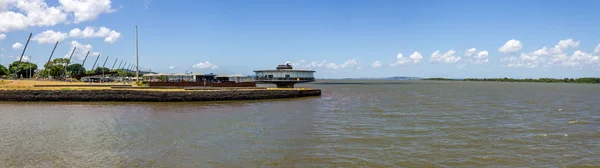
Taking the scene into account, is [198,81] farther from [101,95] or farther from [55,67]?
[55,67]

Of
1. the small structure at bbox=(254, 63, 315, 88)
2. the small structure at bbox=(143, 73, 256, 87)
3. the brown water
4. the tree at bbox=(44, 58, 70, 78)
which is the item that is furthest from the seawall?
the tree at bbox=(44, 58, 70, 78)

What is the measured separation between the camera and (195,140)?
48.7 ft

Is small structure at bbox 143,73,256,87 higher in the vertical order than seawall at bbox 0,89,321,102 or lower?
higher

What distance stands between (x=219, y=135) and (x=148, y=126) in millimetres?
5024

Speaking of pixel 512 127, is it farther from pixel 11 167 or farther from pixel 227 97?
pixel 227 97

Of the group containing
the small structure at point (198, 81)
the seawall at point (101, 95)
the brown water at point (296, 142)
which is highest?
the small structure at point (198, 81)

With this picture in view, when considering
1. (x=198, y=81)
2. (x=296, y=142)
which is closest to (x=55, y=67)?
(x=198, y=81)

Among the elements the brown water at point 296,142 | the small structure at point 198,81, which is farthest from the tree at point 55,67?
the brown water at point 296,142

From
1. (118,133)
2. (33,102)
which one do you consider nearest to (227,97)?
(33,102)

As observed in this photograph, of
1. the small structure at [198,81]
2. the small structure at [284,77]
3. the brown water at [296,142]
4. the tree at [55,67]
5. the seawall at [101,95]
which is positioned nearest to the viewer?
the brown water at [296,142]

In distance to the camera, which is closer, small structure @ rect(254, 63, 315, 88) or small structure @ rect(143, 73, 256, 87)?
small structure @ rect(143, 73, 256, 87)

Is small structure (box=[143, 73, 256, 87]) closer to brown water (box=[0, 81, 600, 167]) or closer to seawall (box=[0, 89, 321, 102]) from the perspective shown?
seawall (box=[0, 89, 321, 102])

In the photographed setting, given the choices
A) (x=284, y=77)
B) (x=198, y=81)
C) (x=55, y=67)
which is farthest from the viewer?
(x=55, y=67)

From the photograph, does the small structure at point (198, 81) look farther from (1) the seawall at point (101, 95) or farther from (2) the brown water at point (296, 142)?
(2) the brown water at point (296, 142)
